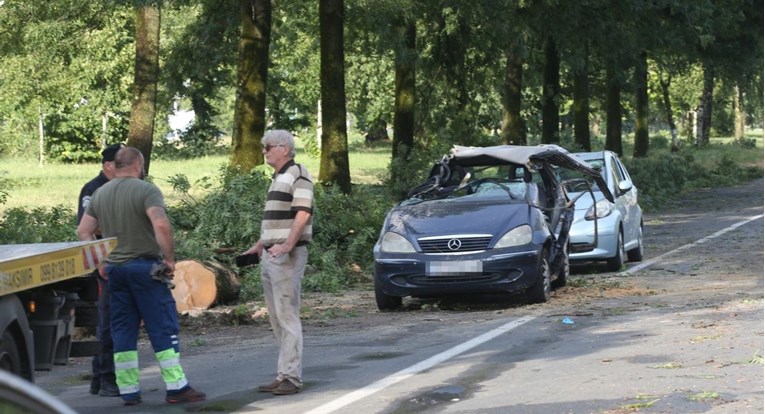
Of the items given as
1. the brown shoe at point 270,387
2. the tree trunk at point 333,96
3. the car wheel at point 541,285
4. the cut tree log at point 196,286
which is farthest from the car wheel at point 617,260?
the brown shoe at point 270,387

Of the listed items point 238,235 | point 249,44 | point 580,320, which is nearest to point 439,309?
point 580,320

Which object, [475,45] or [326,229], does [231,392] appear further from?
[475,45]

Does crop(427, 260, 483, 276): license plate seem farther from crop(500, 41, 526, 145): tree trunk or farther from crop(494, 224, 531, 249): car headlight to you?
crop(500, 41, 526, 145): tree trunk

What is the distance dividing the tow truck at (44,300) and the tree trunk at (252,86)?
54.0ft

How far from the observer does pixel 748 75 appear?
141 ft

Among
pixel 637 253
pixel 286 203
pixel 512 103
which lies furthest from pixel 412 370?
pixel 512 103

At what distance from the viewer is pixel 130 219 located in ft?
29.8

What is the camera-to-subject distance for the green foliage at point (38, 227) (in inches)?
711

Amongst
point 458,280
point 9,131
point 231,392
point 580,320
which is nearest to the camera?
point 231,392

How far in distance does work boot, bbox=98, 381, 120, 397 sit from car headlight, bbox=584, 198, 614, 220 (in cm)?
1059

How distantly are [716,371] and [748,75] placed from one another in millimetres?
35019

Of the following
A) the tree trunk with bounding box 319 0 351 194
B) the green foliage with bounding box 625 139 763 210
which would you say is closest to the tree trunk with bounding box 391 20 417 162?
the green foliage with bounding box 625 139 763 210

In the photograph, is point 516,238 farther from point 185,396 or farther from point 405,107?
point 405,107

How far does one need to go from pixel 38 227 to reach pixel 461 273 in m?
7.45
